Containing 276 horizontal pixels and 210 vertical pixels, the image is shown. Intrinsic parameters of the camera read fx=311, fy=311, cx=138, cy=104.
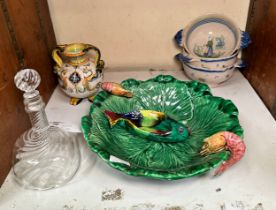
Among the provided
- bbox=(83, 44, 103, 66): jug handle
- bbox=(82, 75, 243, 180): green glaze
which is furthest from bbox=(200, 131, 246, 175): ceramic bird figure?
bbox=(83, 44, 103, 66): jug handle

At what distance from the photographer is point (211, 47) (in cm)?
83

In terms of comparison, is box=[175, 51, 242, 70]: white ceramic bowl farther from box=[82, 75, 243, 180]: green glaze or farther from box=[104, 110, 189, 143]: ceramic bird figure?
box=[104, 110, 189, 143]: ceramic bird figure

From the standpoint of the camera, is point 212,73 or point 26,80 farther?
point 212,73

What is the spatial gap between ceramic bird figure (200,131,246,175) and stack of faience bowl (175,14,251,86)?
265 mm

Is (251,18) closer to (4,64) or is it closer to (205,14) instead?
(205,14)

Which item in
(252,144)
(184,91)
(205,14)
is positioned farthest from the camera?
(205,14)

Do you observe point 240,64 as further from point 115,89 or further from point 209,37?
point 115,89

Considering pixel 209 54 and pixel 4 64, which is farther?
pixel 209 54

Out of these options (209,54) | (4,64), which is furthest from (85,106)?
(209,54)

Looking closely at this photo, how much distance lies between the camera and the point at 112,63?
92cm

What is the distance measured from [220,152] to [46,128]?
0.33 meters

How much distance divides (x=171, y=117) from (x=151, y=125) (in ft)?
0.21

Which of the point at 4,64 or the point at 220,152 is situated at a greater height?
the point at 4,64

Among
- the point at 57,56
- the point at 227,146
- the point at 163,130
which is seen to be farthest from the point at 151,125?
the point at 57,56
